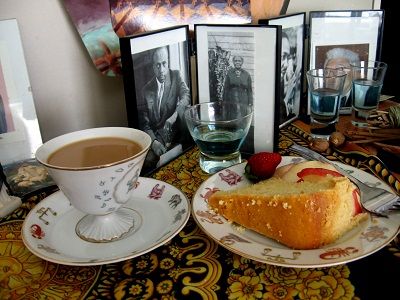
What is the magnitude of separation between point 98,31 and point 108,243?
388 mm

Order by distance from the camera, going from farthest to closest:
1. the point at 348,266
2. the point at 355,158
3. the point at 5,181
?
the point at 355,158
the point at 5,181
the point at 348,266

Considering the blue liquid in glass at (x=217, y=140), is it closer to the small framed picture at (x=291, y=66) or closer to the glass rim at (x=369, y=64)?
the small framed picture at (x=291, y=66)

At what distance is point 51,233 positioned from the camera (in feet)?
1.89

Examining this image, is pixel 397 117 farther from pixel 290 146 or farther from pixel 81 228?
pixel 81 228

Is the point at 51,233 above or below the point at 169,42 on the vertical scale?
below

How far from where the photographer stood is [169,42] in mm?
754

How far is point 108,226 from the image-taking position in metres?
0.58

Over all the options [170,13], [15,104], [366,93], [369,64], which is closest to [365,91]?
[366,93]

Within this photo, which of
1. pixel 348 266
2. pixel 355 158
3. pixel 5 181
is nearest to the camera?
pixel 348 266

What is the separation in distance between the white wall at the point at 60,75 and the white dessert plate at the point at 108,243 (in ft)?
0.60

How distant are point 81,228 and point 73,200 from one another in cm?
6

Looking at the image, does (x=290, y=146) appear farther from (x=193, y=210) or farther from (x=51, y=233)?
(x=51, y=233)

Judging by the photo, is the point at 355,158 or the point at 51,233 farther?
the point at 355,158

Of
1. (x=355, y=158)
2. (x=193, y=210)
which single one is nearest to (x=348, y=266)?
(x=193, y=210)
